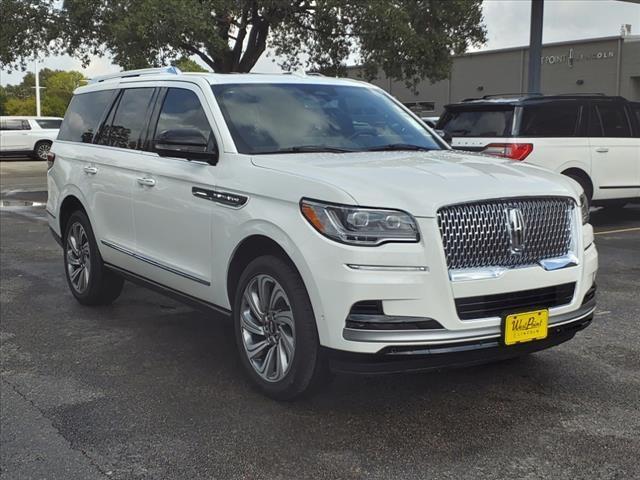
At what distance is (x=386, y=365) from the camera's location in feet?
12.1

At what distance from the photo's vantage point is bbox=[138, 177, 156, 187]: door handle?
5.25m

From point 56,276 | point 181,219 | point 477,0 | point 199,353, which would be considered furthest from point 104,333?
point 477,0

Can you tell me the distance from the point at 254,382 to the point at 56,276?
420 centimetres

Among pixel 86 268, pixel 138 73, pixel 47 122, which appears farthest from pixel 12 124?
pixel 138 73

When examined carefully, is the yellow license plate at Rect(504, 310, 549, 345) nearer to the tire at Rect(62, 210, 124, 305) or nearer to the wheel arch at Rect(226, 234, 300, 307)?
the wheel arch at Rect(226, 234, 300, 307)

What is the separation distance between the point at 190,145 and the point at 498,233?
2009mm

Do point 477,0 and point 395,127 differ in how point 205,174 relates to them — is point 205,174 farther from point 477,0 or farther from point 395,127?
point 477,0

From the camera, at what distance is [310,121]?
5.02 meters

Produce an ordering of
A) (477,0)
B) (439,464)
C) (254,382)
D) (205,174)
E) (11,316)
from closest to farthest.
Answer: (439,464)
(254,382)
(205,174)
(11,316)
(477,0)

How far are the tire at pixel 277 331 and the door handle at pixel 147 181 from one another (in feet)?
4.23

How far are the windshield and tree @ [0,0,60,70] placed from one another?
1677 cm

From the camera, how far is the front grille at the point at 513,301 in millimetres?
3730

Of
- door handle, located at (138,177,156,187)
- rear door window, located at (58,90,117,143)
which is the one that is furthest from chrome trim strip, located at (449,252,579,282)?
rear door window, located at (58,90,117,143)

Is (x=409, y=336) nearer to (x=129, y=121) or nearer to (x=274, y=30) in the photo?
(x=129, y=121)
